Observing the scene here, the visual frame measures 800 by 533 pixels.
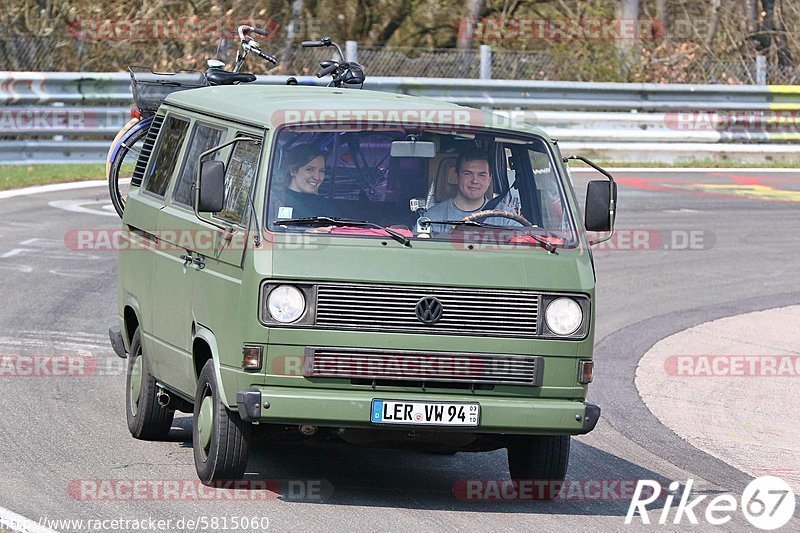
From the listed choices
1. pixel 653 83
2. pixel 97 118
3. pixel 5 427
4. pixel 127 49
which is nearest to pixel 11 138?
pixel 97 118

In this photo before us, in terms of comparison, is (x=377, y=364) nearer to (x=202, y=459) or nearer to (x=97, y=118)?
(x=202, y=459)

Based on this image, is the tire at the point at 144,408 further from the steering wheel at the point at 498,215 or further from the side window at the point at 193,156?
the steering wheel at the point at 498,215

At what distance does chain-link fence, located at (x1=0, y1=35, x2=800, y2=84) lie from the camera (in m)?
25.0

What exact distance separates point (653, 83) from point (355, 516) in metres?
21.5

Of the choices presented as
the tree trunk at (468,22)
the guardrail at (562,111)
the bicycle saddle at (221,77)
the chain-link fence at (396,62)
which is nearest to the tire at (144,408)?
the bicycle saddle at (221,77)

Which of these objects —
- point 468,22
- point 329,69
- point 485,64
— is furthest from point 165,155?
point 468,22

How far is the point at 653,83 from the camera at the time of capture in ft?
91.0

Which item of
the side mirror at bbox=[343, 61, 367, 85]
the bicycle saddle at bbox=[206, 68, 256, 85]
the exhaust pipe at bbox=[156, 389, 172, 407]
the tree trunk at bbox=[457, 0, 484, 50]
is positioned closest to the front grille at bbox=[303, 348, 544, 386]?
the exhaust pipe at bbox=[156, 389, 172, 407]

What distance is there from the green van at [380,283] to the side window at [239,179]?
2cm

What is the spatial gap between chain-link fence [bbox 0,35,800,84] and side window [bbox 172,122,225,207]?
1662 centimetres

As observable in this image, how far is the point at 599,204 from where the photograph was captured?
26.9 ft

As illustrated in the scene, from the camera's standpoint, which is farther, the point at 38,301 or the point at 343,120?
the point at 38,301

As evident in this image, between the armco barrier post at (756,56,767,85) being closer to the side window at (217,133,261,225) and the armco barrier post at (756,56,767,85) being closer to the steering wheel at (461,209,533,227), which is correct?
the steering wheel at (461,209,533,227)

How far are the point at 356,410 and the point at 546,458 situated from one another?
125cm
